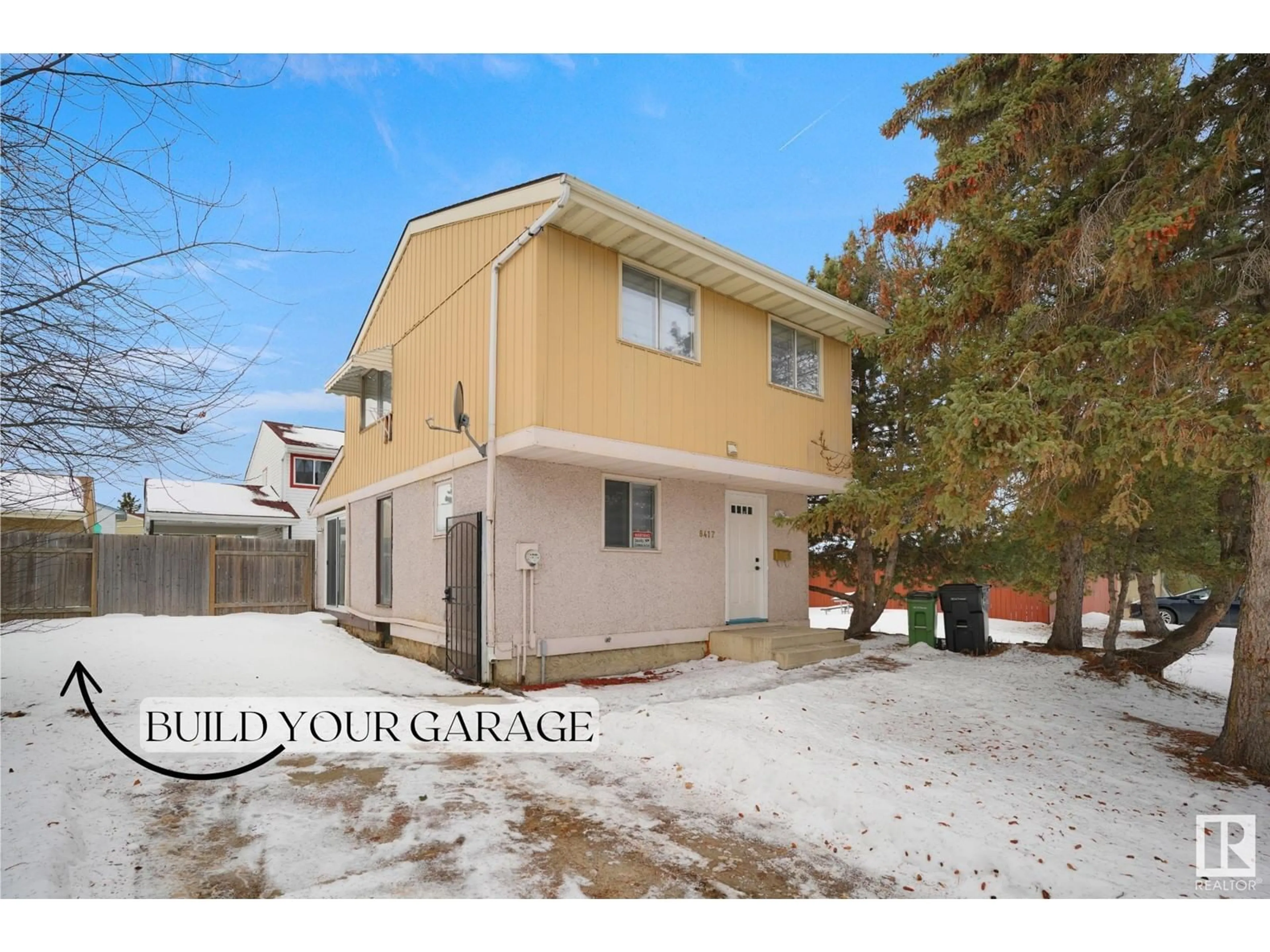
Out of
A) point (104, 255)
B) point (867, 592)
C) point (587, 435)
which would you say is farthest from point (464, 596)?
point (867, 592)

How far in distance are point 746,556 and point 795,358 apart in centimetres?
309

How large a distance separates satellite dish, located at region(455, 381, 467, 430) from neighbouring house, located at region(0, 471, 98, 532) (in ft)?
12.9

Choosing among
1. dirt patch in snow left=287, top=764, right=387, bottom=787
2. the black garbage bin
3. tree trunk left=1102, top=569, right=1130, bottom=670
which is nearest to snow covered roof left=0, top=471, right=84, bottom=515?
dirt patch in snow left=287, top=764, right=387, bottom=787

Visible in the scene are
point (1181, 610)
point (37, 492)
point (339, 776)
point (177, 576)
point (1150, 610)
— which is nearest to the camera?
point (37, 492)

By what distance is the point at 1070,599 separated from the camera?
1110 cm

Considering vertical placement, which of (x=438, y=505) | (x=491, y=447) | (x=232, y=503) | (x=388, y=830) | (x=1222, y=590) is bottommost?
(x=388, y=830)

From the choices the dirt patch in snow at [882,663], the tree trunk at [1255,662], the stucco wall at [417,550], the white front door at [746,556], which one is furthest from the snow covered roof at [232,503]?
the tree trunk at [1255,662]

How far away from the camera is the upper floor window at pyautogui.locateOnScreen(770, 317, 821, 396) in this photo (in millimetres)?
10555

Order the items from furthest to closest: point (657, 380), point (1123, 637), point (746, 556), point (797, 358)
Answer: point (1123, 637) < point (797, 358) < point (746, 556) < point (657, 380)

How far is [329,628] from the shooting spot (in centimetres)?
1202

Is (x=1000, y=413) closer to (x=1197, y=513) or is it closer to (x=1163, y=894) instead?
(x=1163, y=894)

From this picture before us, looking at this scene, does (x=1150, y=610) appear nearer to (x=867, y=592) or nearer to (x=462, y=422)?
(x=867, y=592)

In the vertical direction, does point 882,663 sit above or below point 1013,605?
above

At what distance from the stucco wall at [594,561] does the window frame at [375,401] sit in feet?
14.5
